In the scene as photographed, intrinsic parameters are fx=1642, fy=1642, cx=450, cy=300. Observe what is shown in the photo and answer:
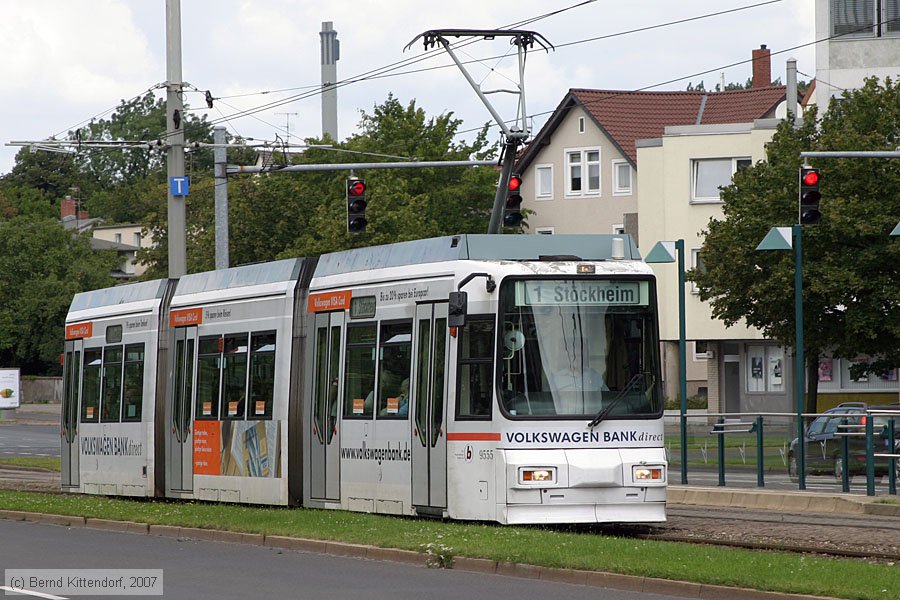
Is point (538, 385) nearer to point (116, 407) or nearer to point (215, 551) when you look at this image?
point (215, 551)

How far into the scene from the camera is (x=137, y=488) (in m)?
24.5

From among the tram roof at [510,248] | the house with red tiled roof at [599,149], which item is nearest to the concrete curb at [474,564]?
the tram roof at [510,248]

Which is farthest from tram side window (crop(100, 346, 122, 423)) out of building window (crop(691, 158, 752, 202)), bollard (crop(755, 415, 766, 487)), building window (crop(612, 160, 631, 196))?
building window (crop(612, 160, 631, 196))

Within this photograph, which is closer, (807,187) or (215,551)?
(215,551)

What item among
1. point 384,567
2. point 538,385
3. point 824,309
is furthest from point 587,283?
point 824,309

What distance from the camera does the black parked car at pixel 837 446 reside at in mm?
22359

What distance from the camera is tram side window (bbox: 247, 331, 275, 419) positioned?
2100 cm

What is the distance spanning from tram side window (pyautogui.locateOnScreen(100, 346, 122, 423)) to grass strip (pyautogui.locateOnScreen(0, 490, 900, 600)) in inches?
202

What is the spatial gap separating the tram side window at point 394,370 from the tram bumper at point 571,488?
6.46ft

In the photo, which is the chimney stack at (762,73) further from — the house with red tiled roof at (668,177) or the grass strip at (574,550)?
the grass strip at (574,550)

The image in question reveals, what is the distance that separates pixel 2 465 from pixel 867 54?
26958 mm

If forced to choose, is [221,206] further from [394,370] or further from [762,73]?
[762,73]

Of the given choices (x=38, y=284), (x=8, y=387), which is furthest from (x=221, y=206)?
(x=38, y=284)

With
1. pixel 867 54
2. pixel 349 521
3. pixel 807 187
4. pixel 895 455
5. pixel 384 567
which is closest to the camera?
pixel 384 567
